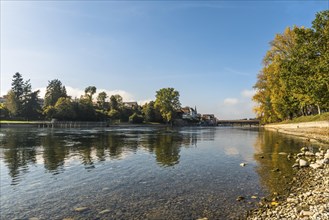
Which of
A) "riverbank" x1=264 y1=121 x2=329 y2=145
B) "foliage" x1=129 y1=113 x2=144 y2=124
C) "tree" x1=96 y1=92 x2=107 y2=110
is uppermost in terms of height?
"tree" x1=96 y1=92 x2=107 y2=110

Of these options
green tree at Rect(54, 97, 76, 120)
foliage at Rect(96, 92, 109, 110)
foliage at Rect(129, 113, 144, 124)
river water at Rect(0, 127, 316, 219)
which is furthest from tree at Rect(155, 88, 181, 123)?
river water at Rect(0, 127, 316, 219)

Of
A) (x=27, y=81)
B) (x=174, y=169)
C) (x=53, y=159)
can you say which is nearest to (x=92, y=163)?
(x=53, y=159)

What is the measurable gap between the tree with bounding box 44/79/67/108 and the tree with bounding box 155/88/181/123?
58987mm

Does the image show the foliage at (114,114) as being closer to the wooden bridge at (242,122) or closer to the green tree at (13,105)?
the green tree at (13,105)

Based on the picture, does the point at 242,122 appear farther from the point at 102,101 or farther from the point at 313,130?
the point at 313,130

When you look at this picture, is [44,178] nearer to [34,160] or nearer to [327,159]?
[34,160]

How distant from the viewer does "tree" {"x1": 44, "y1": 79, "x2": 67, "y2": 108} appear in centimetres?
14018

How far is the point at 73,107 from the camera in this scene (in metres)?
117

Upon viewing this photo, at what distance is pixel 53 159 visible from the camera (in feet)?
73.7

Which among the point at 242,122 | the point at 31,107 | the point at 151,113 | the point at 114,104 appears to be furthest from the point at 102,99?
the point at 242,122

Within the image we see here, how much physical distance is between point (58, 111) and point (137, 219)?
11687cm

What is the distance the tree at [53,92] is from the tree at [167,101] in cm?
5899

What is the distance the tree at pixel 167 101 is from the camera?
138 metres

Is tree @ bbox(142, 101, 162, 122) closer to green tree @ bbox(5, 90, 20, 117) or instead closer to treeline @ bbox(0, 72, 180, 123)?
treeline @ bbox(0, 72, 180, 123)
